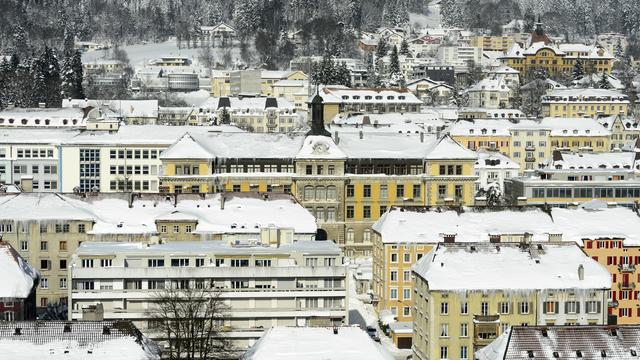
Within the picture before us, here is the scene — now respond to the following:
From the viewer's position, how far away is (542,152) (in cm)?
16512

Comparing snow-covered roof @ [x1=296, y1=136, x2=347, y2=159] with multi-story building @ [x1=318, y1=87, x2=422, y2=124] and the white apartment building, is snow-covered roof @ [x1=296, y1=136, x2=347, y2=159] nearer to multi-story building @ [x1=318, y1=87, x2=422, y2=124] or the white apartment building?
the white apartment building

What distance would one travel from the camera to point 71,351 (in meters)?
60.7

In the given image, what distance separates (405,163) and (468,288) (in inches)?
1450

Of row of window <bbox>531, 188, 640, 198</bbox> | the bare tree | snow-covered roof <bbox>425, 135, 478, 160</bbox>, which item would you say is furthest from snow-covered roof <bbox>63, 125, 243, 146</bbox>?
the bare tree

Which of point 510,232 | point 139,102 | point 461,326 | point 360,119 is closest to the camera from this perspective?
point 461,326

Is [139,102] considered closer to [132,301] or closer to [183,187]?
[183,187]

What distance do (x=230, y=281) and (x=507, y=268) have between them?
599 inches

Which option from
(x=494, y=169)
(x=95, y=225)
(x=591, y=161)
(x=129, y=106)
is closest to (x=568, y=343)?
(x=95, y=225)

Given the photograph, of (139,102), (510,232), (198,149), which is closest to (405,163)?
(198,149)

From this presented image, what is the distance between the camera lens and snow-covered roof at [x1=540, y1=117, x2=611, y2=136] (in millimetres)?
167000

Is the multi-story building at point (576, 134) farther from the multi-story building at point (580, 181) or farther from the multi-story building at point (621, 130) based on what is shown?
the multi-story building at point (580, 181)

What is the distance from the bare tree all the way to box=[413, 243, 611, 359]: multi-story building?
11132 mm

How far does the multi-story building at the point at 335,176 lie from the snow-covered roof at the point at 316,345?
47570 millimetres

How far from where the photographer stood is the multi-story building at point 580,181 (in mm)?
122250
